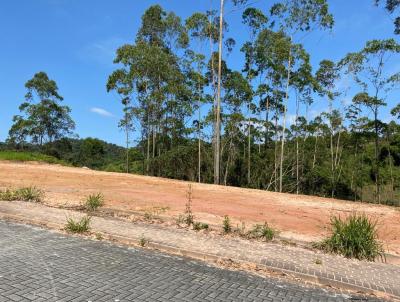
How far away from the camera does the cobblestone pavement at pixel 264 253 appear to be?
5414 mm

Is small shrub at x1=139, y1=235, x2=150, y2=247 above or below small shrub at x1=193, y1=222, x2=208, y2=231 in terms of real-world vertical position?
below

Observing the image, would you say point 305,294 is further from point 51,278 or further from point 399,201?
point 399,201

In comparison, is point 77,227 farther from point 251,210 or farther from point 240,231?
point 251,210

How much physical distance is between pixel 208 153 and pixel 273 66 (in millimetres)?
8993

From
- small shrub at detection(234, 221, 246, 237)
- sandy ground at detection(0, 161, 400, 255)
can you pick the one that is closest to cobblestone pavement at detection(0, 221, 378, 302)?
small shrub at detection(234, 221, 246, 237)

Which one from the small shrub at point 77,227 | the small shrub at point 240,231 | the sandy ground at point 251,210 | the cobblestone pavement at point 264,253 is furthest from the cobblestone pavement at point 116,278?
the sandy ground at point 251,210

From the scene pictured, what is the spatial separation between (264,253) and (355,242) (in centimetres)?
160

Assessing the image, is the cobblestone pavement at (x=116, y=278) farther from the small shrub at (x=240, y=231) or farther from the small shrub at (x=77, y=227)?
the small shrub at (x=240, y=231)

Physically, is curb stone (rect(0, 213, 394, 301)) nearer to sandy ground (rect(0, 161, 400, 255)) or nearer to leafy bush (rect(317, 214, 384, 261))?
leafy bush (rect(317, 214, 384, 261))

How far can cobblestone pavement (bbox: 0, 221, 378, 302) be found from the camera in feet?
13.3

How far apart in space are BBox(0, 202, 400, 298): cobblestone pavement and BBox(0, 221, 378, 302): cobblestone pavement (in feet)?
1.70

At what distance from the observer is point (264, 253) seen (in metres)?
6.37

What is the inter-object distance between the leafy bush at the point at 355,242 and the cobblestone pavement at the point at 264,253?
0.24 meters

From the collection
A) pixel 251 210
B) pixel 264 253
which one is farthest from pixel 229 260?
pixel 251 210
